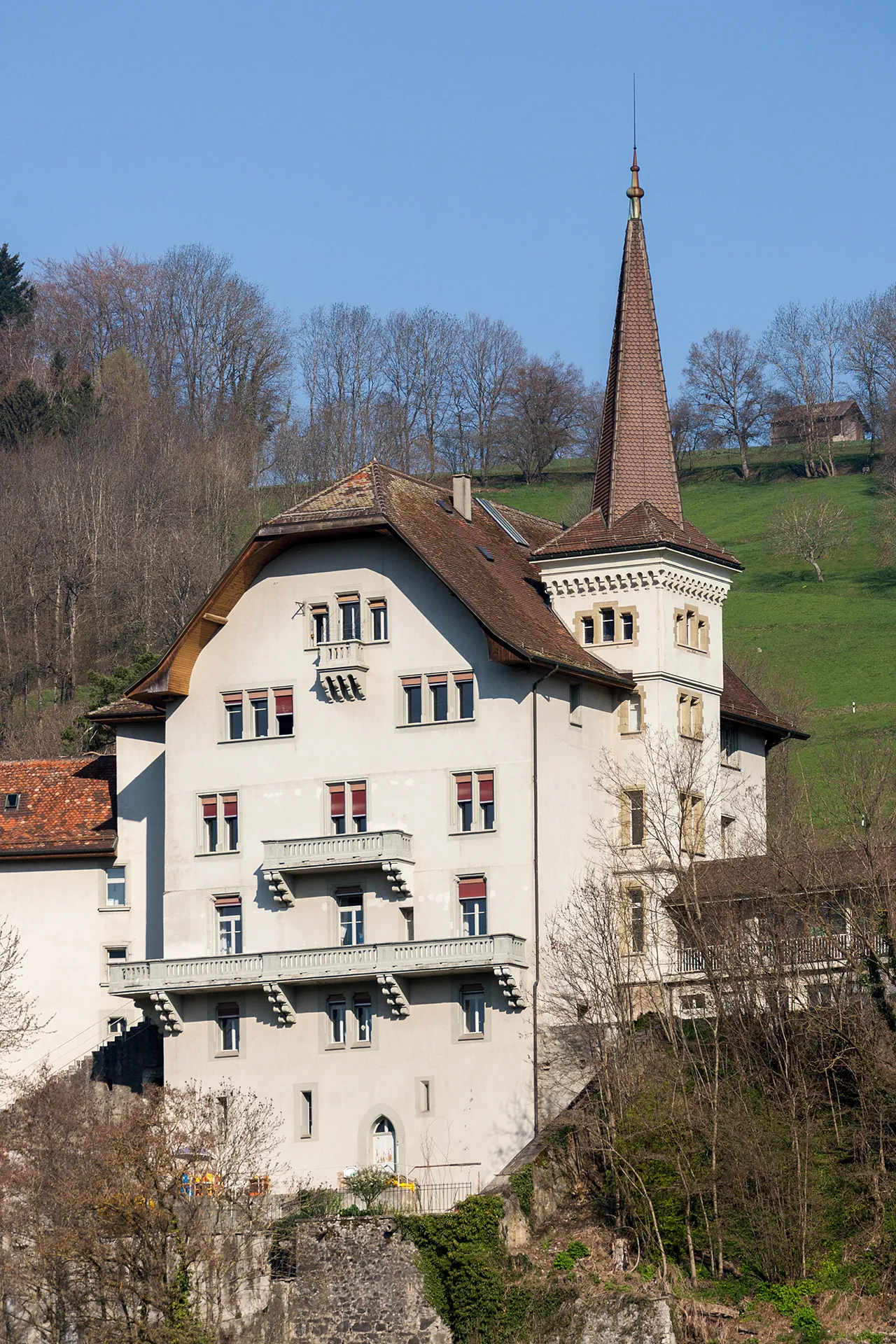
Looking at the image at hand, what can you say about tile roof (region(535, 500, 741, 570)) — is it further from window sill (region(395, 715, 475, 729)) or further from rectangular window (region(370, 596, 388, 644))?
window sill (region(395, 715, 475, 729))

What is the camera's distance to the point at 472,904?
61.0m

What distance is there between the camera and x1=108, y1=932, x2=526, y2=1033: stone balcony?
5903cm

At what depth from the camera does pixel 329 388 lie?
128 m

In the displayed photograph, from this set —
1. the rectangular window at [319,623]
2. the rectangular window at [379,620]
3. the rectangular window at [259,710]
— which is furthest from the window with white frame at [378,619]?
the rectangular window at [259,710]

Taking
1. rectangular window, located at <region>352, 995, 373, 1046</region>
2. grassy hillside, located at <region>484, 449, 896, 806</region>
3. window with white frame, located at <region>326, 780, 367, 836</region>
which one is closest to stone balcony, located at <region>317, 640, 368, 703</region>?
window with white frame, located at <region>326, 780, 367, 836</region>

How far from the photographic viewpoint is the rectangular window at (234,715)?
210ft

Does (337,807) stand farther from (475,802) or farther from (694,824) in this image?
(694,824)

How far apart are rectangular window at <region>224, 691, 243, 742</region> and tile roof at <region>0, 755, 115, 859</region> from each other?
16.2ft

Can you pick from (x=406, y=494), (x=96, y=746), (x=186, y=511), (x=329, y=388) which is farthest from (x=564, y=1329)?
(x=329, y=388)

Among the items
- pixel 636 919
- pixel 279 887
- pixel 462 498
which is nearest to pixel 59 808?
pixel 279 887

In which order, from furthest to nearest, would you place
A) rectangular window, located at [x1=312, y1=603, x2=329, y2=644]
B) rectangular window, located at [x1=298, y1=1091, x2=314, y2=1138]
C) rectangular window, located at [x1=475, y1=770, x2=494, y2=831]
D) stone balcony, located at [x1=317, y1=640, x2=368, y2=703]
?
rectangular window, located at [x1=312, y1=603, x2=329, y2=644]
stone balcony, located at [x1=317, y1=640, x2=368, y2=703]
rectangular window, located at [x1=475, y1=770, x2=494, y2=831]
rectangular window, located at [x1=298, y1=1091, x2=314, y2=1138]

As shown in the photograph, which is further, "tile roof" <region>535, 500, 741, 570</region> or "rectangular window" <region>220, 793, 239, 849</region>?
"tile roof" <region>535, 500, 741, 570</region>

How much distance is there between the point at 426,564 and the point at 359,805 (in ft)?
19.8

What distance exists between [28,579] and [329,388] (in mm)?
28657
